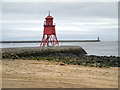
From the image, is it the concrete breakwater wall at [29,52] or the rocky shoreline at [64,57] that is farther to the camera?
the concrete breakwater wall at [29,52]

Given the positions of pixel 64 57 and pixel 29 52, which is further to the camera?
pixel 29 52

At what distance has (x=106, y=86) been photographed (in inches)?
288

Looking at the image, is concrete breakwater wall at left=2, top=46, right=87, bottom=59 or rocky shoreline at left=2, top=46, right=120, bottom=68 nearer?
rocky shoreline at left=2, top=46, right=120, bottom=68

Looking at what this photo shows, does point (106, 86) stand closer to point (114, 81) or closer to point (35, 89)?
point (114, 81)

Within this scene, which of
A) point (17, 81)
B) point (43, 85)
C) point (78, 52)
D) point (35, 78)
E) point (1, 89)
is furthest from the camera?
point (78, 52)

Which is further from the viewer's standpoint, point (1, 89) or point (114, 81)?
point (114, 81)

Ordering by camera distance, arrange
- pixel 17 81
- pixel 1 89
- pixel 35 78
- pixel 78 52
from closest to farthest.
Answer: pixel 1 89 < pixel 17 81 < pixel 35 78 < pixel 78 52

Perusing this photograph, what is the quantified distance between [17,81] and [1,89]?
3.57ft

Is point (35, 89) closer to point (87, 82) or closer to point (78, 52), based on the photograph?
point (87, 82)

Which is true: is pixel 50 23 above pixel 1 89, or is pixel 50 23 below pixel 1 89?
above

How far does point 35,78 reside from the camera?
27.3ft

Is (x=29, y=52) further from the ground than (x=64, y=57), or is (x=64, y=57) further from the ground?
(x=29, y=52)

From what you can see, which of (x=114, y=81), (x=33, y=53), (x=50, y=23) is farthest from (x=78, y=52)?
(x=114, y=81)

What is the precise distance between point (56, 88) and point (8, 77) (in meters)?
2.62
